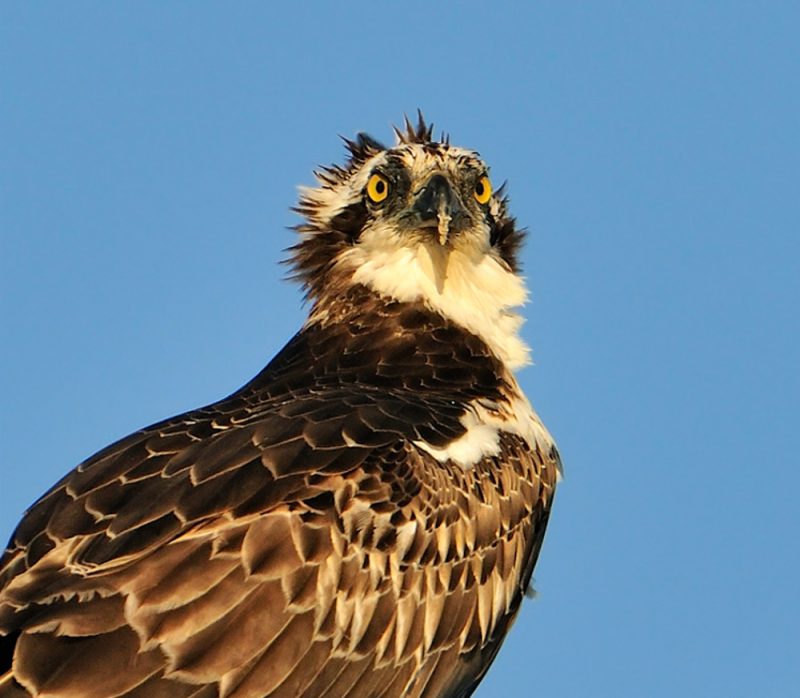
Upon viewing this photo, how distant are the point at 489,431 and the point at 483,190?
8.62 feet

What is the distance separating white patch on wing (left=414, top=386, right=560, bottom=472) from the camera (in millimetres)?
11914

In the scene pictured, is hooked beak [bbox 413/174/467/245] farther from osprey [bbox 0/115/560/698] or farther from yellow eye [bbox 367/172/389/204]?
yellow eye [bbox 367/172/389/204]

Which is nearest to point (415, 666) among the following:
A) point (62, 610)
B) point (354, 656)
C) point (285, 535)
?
point (354, 656)

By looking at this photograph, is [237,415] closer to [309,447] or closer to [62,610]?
[309,447]

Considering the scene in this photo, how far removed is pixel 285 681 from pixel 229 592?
0.64 metres

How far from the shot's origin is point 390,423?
11.8 meters

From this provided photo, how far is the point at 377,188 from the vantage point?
1416 centimetres

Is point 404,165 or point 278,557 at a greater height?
point 404,165

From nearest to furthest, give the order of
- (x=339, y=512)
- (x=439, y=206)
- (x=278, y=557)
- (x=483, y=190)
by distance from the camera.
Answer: (x=278, y=557)
(x=339, y=512)
(x=439, y=206)
(x=483, y=190)

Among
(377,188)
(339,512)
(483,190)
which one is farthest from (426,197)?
(339,512)

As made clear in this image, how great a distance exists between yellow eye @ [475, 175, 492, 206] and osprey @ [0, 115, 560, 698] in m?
0.08

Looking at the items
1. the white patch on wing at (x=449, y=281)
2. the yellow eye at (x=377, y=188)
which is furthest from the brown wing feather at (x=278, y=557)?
the yellow eye at (x=377, y=188)

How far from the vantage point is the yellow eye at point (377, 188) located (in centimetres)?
1412

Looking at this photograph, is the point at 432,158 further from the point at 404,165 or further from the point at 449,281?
the point at 449,281
